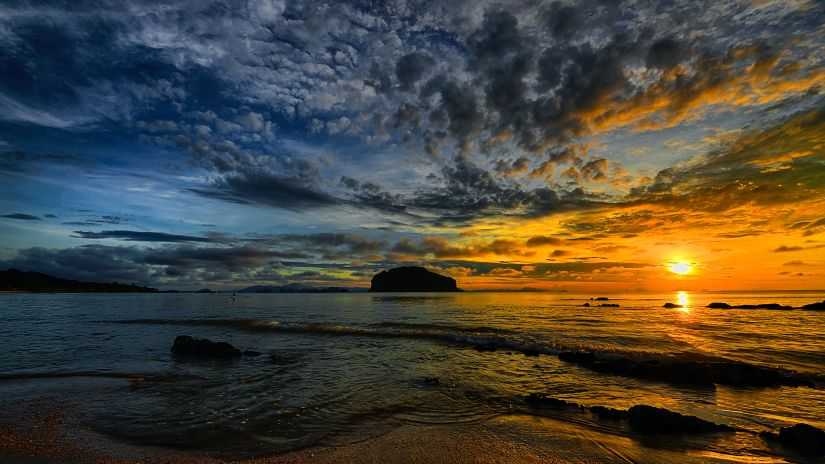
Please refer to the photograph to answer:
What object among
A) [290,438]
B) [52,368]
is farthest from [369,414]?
[52,368]

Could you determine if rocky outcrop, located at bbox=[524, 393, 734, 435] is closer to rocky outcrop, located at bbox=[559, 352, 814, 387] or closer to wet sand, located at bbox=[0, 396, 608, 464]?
wet sand, located at bbox=[0, 396, 608, 464]

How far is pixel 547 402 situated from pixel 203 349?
66.3 feet

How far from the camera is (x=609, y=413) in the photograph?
11.0 meters

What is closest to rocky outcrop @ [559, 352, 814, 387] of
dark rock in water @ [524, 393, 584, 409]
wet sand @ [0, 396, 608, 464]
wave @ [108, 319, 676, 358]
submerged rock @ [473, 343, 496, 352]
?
wave @ [108, 319, 676, 358]

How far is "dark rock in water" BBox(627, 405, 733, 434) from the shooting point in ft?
32.2

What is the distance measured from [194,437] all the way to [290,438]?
2.52 meters

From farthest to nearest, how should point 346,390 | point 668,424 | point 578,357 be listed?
point 578,357, point 346,390, point 668,424

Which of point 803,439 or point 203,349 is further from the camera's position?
point 203,349

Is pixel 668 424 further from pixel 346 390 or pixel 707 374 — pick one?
pixel 346 390

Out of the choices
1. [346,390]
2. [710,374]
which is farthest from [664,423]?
[346,390]

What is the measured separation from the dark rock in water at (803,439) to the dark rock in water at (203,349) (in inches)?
953

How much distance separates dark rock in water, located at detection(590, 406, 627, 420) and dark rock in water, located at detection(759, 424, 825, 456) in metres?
3.30

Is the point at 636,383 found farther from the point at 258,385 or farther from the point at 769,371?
the point at 258,385

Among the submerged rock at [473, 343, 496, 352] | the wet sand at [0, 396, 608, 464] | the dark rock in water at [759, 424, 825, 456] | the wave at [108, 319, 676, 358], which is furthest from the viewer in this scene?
the submerged rock at [473, 343, 496, 352]
